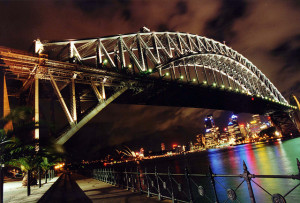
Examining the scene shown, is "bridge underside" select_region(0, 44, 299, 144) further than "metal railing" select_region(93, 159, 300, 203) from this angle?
Yes

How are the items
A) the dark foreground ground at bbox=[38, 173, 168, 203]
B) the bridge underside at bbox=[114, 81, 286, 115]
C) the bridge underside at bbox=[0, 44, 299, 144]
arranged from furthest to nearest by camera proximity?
the bridge underside at bbox=[114, 81, 286, 115], the bridge underside at bbox=[0, 44, 299, 144], the dark foreground ground at bbox=[38, 173, 168, 203]

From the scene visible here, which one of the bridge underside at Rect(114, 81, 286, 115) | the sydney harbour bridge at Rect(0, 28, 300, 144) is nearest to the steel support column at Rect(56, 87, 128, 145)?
the sydney harbour bridge at Rect(0, 28, 300, 144)

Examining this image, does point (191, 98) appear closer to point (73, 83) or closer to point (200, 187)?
point (73, 83)

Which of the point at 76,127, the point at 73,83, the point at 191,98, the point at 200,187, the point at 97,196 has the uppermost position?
the point at 191,98

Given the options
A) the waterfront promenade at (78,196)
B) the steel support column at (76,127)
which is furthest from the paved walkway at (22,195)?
the steel support column at (76,127)

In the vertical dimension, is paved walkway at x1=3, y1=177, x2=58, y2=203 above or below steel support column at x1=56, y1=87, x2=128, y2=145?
below

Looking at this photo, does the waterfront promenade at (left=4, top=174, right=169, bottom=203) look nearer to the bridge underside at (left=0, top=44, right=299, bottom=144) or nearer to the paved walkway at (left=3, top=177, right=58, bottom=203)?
the paved walkway at (left=3, top=177, right=58, bottom=203)

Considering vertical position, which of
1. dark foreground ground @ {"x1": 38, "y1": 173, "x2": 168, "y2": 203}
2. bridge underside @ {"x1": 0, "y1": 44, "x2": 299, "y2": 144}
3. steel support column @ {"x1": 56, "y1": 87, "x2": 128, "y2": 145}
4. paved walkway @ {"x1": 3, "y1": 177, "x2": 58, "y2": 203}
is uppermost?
bridge underside @ {"x1": 0, "y1": 44, "x2": 299, "y2": 144}

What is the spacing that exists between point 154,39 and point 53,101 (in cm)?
1946

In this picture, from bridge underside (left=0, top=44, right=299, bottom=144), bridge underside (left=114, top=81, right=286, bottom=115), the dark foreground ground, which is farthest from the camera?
bridge underside (left=114, top=81, right=286, bottom=115)

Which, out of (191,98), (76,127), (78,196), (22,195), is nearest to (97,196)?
(78,196)

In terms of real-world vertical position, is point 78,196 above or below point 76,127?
below

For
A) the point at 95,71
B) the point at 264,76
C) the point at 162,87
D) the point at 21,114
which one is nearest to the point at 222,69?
the point at 264,76

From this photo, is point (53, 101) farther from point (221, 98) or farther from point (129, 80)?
point (221, 98)
